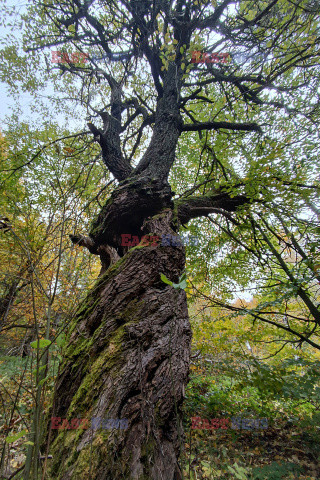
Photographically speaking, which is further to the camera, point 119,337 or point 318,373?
point 318,373

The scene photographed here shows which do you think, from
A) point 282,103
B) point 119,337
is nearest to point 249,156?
point 282,103

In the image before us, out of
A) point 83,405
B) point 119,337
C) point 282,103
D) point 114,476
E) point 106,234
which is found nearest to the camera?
point 114,476

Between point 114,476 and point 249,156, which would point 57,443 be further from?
point 249,156

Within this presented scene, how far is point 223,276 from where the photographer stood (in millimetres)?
4148

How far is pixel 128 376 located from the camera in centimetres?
121

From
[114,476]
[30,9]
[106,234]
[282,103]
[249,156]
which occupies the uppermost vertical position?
[30,9]

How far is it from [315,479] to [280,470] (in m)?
0.49

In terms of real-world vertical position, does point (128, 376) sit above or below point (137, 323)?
below

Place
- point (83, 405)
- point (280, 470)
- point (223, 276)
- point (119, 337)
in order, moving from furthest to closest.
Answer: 1. point (223, 276)
2. point (280, 470)
3. point (119, 337)
4. point (83, 405)

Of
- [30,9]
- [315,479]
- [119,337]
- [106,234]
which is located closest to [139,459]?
[119,337]

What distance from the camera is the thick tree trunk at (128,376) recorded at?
38.1 inches

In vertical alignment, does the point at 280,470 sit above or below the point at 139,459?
below

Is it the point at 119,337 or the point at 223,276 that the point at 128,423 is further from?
the point at 223,276

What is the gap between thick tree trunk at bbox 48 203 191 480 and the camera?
3.18ft
